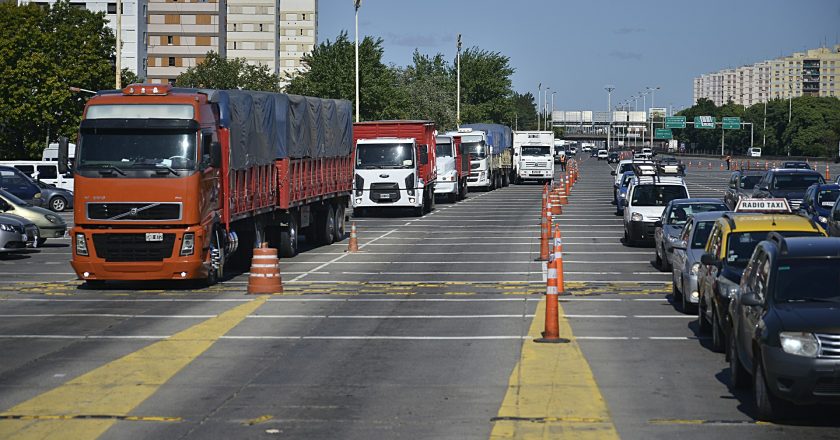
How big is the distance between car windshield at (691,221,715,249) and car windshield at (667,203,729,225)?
6.31 meters

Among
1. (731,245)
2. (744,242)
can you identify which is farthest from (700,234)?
(731,245)

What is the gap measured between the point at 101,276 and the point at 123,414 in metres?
11.5

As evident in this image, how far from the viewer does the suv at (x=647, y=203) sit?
107 feet

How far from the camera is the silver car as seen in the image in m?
18.6

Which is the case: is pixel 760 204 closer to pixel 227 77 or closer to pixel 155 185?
pixel 155 185

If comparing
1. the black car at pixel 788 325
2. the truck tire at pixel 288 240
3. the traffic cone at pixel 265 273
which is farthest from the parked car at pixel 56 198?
the black car at pixel 788 325

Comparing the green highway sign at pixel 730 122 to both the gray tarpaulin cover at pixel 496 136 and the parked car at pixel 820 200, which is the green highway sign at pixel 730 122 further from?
the parked car at pixel 820 200

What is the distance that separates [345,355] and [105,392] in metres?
3.32

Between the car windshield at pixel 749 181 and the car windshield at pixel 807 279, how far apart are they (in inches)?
1323

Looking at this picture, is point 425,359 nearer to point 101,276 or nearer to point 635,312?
point 635,312

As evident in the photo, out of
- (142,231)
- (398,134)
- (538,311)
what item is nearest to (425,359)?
(538,311)

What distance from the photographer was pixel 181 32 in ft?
462

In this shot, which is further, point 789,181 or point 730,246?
point 789,181

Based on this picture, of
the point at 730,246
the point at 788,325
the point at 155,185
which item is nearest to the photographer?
the point at 788,325
